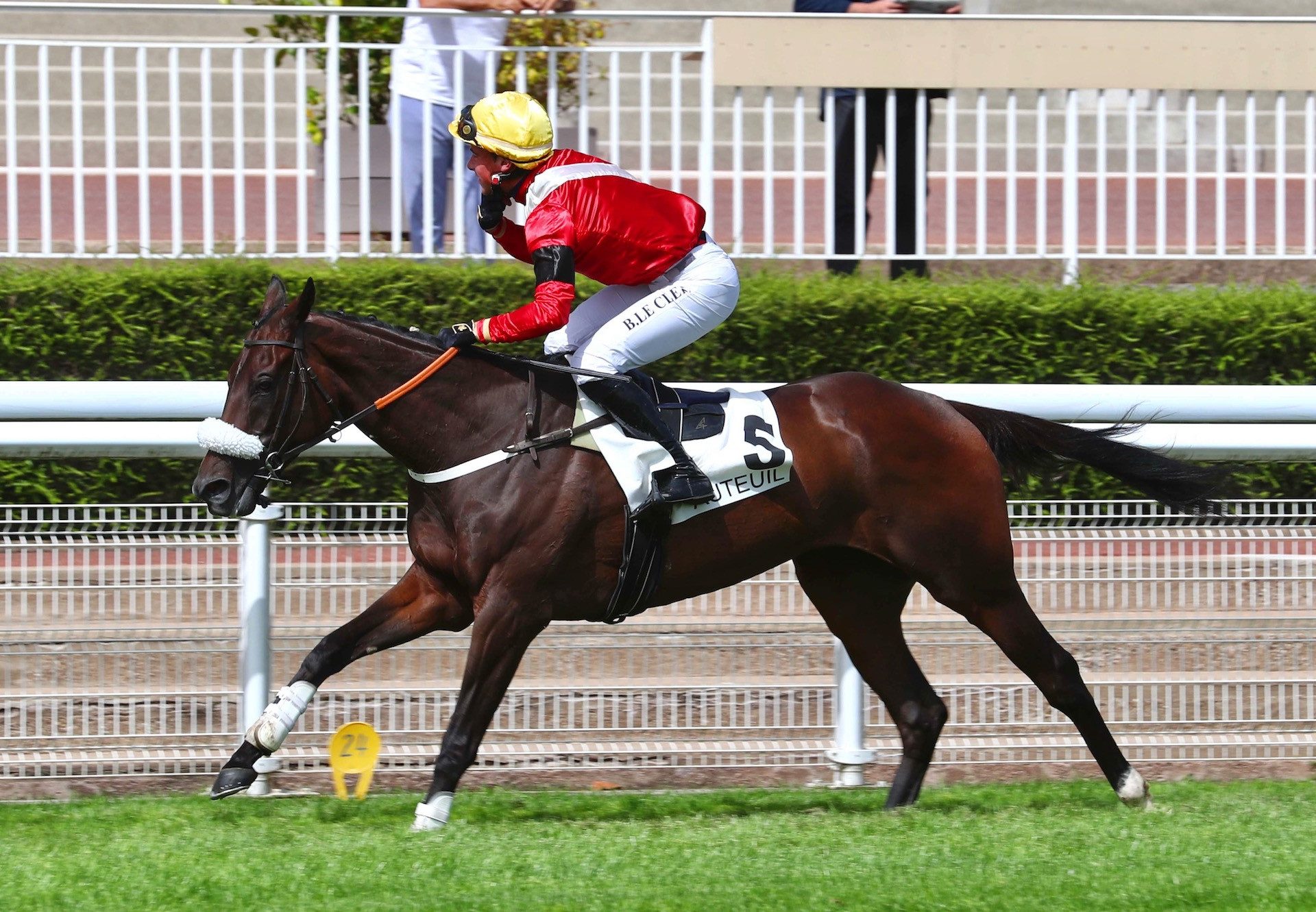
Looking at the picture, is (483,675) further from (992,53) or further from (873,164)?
(992,53)

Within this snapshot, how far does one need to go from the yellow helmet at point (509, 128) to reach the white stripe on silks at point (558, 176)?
63mm

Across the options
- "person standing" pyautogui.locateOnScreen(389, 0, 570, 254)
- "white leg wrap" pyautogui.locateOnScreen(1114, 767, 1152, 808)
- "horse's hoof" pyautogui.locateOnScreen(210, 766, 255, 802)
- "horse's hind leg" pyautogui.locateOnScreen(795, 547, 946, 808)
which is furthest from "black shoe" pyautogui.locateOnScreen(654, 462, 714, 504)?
"person standing" pyautogui.locateOnScreen(389, 0, 570, 254)

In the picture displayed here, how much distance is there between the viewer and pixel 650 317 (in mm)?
5102

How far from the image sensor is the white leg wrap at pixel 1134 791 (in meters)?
5.21

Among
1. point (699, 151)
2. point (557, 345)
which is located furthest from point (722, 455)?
point (699, 151)

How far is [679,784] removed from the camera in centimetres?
576

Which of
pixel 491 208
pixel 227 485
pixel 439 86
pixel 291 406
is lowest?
pixel 227 485

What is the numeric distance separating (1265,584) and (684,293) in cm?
230

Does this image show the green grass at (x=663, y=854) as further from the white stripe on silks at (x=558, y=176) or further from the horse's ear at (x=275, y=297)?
the white stripe on silks at (x=558, y=176)

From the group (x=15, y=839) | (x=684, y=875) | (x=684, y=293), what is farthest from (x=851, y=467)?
(x=15, y=839)

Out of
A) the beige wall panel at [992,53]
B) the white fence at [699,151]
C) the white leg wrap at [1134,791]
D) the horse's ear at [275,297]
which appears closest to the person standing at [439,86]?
the white fence at [699,151]

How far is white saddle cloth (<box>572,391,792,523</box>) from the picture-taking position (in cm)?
491

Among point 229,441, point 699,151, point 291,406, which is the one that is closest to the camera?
point 229,441

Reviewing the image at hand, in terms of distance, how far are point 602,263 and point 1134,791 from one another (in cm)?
230
